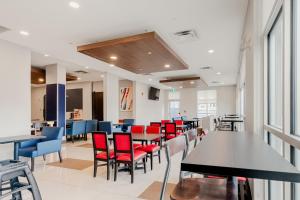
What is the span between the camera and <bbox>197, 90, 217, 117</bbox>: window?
15259 mm

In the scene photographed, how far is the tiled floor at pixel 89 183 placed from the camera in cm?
311

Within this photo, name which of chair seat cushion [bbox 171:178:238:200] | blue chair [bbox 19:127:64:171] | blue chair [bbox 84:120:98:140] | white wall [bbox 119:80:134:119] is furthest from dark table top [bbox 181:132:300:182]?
white wall [bbox 119:80:134:119]

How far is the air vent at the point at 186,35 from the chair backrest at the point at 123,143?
2.71m

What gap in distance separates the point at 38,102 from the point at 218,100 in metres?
13.2

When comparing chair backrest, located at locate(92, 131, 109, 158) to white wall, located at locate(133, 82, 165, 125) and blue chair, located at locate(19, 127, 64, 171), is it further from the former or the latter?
white wall, located at locate(133, 82, 165, 125)

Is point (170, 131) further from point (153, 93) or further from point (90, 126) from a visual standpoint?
point (153, 93)

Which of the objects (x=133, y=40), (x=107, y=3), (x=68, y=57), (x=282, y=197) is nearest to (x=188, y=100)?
(x=68, y=57)

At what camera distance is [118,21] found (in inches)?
154

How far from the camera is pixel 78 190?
10.9 ft

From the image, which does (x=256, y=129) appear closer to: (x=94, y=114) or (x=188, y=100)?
(x=94, y=114)

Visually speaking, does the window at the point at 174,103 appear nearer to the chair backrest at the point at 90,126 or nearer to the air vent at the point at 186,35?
the chair backrest at the point at 90,126

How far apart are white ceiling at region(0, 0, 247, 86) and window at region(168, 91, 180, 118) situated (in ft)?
35.9

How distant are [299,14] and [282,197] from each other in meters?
1.50

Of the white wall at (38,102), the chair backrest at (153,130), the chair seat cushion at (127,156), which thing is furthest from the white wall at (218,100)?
the chair seat cushion at (127,156)
